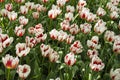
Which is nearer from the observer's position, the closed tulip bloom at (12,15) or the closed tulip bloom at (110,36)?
the closed tulip bloom at (110,36)

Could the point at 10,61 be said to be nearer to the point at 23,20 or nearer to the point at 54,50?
the point at 54,50

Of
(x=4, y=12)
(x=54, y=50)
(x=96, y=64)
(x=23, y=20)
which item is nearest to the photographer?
(x=96, y=64)

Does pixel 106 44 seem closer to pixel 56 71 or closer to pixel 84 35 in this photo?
pixel 84 35

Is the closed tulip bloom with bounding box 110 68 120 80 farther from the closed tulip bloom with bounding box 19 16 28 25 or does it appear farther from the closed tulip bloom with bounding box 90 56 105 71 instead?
the closed tulip bloom with bounding box 19 16 28 25

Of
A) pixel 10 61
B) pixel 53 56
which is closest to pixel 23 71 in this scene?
pixel 10 61

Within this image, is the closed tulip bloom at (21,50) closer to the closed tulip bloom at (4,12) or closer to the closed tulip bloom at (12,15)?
the closed tulip bloom at (12,15)

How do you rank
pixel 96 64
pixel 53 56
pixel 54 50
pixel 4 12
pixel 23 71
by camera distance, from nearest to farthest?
pixel 23 71
pixel 96 64
pixel 53 56
pixel 54 50
pixel 4 12

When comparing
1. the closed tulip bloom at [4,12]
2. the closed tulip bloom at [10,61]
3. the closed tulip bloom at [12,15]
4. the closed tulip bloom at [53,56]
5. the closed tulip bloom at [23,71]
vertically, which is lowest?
the closed tulip bloom at [23,71]

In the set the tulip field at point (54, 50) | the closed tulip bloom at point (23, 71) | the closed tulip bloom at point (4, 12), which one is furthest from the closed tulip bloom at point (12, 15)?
the closed tulip bloom at point (23, 71)

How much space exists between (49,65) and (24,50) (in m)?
0.40

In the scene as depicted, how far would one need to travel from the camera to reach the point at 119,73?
2994 millimetres

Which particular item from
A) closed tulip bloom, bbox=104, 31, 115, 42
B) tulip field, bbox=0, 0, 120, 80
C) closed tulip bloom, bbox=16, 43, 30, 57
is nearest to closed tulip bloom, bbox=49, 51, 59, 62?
tulip field, bbox=0, 0, 120, 80

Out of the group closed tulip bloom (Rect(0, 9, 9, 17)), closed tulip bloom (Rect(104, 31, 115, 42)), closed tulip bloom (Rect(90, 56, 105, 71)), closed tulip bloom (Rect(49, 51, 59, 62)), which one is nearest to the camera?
closed tulip bloom (Rect(90, 56, 105, 71))

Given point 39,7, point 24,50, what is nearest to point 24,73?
point 24,50
